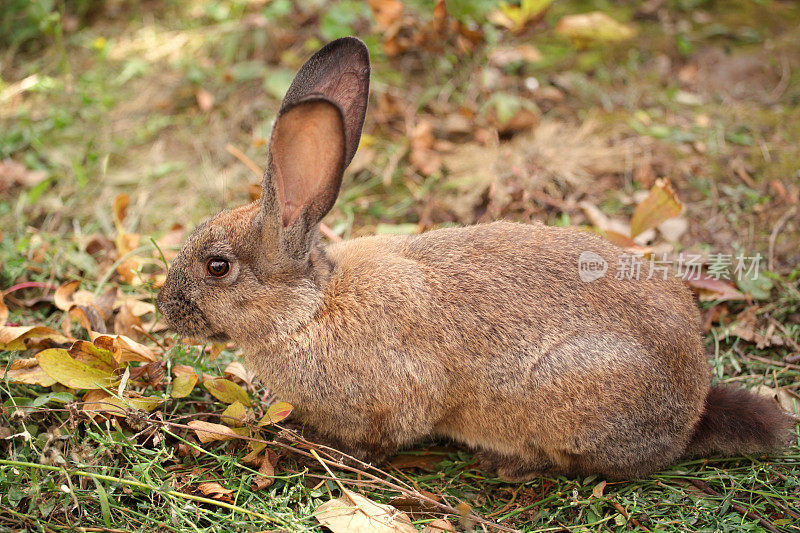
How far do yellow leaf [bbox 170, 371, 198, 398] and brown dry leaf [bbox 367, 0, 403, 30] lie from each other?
13.5 ft

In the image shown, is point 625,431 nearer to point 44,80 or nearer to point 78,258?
point 78,258

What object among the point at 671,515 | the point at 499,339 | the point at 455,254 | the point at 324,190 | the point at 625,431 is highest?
the point at 324,190

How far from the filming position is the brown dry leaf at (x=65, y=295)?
4406 mm

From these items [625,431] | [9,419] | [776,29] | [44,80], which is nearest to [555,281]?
[625,431]

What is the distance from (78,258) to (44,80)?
2.87 m

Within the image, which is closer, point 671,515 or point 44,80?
point 671,515

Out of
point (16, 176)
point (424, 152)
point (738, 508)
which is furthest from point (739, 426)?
point (16, 176)

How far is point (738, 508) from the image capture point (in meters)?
3.44

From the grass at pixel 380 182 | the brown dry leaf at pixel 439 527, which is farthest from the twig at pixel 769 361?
the brown dry leaf at pixel 439 527

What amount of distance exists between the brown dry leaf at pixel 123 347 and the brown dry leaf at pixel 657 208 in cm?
335

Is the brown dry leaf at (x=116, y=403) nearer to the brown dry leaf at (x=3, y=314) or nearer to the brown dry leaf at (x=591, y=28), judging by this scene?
the brown dry leaf at (x=3, y=314)

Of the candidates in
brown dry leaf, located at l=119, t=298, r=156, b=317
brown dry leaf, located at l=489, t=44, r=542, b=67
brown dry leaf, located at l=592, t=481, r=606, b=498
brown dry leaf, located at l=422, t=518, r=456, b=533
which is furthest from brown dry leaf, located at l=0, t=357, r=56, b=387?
brown dry leaf, located at l=489, t=44, r=542, b=67

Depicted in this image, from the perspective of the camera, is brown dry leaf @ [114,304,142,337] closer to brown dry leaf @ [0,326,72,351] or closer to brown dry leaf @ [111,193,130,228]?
brown dry leaf @ [0,326,72,351]

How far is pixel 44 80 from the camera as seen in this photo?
6.84m
